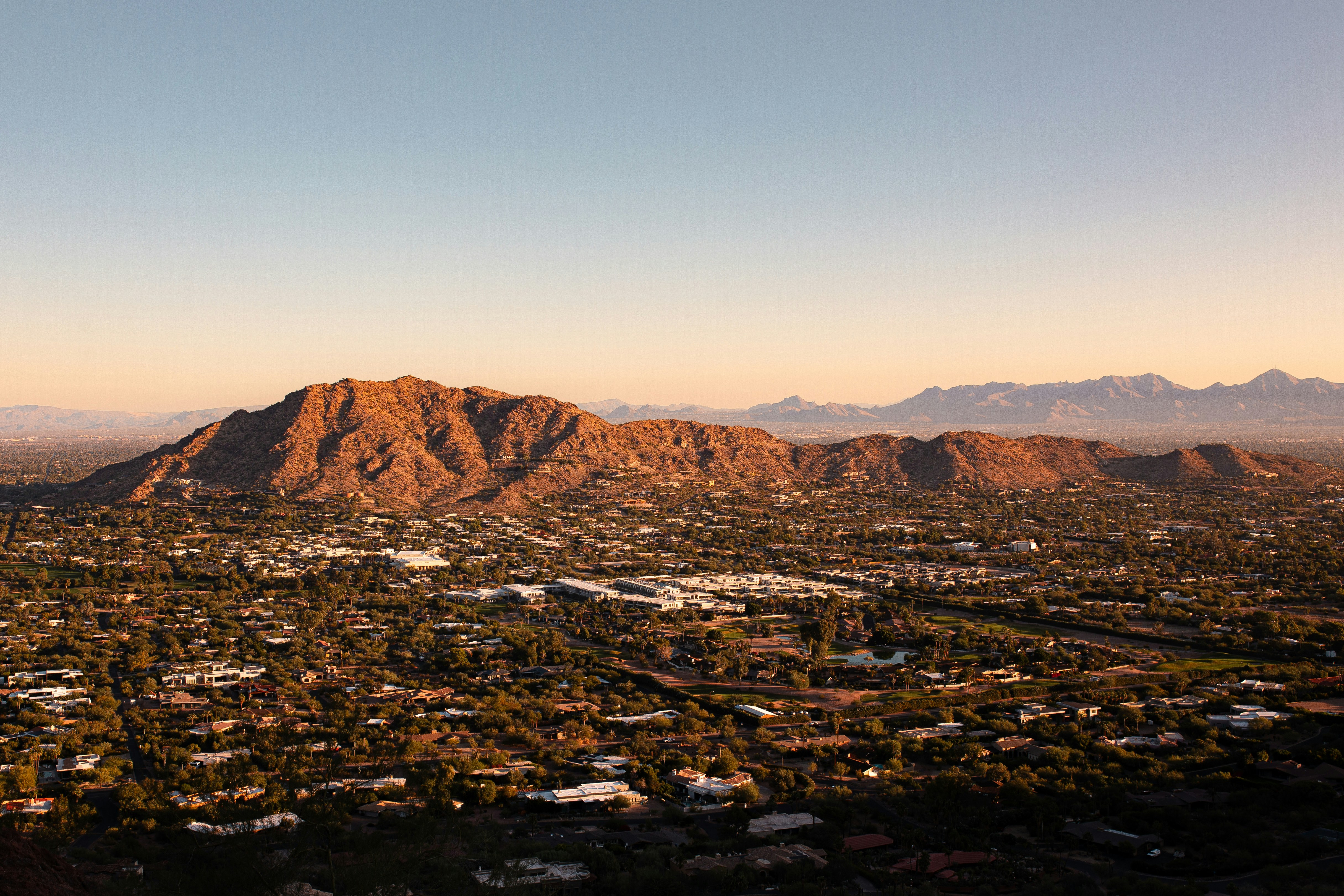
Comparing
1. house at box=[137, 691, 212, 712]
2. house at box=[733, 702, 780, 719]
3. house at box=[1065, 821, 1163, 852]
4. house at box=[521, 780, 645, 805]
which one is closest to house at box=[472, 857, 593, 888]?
house at box=[521, 780, 645, 805]

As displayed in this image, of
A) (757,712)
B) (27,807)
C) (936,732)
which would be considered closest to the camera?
(27,807)

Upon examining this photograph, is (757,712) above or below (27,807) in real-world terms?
below

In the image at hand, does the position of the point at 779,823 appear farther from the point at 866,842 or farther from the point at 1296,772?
the point at 1296,772

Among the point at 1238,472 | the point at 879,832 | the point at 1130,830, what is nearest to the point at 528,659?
the point at 879,832

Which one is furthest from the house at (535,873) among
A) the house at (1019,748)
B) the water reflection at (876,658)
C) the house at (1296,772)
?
the water reflection at (876,658)

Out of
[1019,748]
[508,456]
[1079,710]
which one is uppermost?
[508,456]

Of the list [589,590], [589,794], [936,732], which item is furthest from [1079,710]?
[589,590]

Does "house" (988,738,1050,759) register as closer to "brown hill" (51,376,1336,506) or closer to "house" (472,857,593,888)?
"house" (472,857,593,888)

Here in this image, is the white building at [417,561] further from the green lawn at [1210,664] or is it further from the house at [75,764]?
the green lawn at [1210,664]
